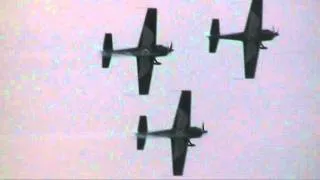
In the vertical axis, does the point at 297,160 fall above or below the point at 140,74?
below

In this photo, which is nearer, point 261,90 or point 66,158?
point 66,158

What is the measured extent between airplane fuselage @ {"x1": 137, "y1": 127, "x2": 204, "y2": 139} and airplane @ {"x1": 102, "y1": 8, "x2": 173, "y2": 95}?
1.84ft

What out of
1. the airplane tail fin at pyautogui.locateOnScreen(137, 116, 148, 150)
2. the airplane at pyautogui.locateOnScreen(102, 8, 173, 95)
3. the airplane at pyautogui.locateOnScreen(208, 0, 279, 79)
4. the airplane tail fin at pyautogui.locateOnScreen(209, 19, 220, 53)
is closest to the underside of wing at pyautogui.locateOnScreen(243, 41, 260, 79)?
the airplane at pyautogui.locateOnScreen(208, 0, 279, 79)

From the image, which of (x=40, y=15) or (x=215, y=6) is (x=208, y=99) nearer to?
(x=215, y=6)

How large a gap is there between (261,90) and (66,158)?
2760mm

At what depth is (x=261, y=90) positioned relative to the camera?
29.3 feet

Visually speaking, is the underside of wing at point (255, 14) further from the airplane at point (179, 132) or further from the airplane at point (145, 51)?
the airplane at point (179, 132)

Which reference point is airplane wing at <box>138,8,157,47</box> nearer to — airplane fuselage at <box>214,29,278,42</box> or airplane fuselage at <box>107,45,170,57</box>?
airplane fuselage at <box>107,45,170,57</box>

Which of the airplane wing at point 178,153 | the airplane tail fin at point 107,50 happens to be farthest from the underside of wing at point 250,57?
the airplane tail fin at point 107,50

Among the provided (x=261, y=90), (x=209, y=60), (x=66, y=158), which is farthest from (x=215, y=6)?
(x=66, y=158)

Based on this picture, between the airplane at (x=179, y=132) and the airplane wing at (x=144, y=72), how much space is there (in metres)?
0.45

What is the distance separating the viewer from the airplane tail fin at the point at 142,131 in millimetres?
8352

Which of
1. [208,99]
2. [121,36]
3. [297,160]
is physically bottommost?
[297,160]

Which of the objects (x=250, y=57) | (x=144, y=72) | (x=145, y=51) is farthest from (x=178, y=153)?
(x=250, y=57)
